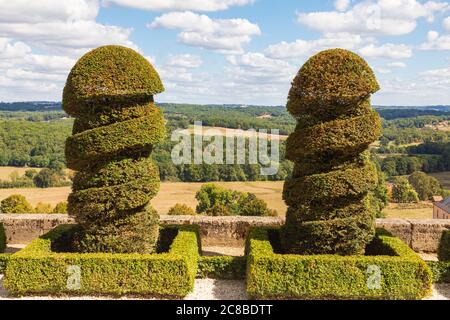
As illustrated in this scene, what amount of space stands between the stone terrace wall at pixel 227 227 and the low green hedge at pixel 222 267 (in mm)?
3748

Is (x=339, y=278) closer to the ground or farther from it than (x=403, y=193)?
farther from it

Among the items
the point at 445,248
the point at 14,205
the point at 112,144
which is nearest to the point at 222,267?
the point at 112,144

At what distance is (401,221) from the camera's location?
16875 millimetres

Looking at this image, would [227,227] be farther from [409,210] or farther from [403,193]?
[403,193]

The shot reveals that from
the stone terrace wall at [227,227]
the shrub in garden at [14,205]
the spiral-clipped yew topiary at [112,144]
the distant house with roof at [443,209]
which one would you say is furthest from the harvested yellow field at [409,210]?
the spiral-clipped yew topiary at [112,144]

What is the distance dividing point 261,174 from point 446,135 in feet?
232

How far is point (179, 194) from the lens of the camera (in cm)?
5344

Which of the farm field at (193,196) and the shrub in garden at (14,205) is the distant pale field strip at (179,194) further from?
the shrub in garden at (14,205)

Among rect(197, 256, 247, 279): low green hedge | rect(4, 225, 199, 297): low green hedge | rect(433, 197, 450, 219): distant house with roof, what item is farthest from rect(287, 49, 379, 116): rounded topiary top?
rect(433, 197, 450, 219): distant house with roof

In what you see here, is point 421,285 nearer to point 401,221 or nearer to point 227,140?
point 401,221

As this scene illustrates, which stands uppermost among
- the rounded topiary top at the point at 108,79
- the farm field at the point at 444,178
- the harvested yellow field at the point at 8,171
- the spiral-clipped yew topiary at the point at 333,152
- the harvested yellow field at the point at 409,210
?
the rounded topiary top at the point at 108,79

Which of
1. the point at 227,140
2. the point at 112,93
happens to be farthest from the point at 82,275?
the point at 227,140

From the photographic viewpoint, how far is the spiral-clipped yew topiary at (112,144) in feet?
40.4

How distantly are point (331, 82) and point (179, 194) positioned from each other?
4245cm
